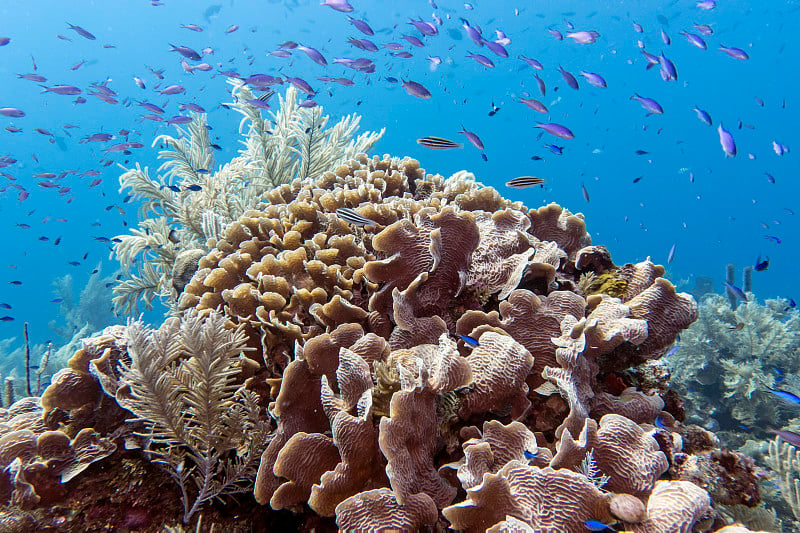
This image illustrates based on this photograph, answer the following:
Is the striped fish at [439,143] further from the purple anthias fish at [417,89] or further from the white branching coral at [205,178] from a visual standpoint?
the purple anthias fish at [417,89]

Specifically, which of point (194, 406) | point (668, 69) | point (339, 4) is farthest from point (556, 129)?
point (194, 406)

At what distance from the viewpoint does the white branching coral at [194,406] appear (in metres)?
1.75

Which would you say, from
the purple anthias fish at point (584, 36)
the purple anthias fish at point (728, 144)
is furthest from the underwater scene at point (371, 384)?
the purple anthias fish at point (584, 36)

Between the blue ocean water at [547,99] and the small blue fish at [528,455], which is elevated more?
the blue ocean water at [547,99]

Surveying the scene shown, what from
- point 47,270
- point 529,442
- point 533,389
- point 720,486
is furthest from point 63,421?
point 47,270

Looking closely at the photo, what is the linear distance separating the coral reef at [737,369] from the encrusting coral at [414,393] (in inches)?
306

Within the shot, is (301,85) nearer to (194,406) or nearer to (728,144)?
(194,406)

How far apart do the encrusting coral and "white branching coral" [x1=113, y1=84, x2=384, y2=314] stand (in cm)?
281

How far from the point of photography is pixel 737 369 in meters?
8.66

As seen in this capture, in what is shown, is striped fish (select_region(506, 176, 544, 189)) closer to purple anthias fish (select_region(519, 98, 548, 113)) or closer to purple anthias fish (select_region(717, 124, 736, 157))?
purple anthias fish (select_region(519, 98, 548, 113))

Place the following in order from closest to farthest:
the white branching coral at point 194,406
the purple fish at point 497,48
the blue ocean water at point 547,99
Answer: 1. the white branching coral at point 194,406
2. the purple fish at point 497,48
3. the blue ocean water at point 547,99

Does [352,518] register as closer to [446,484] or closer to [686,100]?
→ [446,484]

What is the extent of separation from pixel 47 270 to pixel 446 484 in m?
94.6

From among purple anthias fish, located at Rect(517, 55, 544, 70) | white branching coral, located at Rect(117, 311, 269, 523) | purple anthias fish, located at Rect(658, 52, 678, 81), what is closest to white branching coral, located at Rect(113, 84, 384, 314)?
white branching coral, located at Rect(117, 311, 269, 523)
